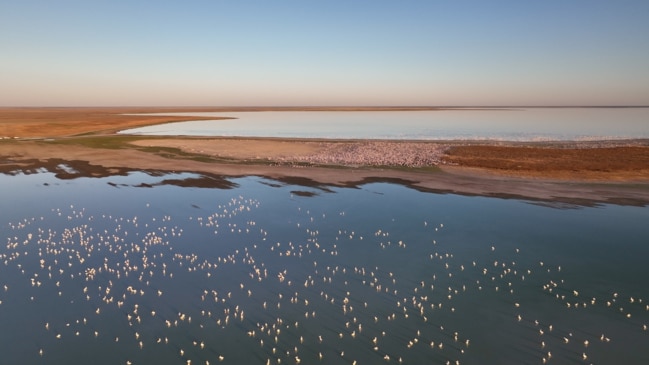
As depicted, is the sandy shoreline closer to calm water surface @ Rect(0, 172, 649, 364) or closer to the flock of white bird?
calm water surface @ Rect(0, 172, 649, 364)

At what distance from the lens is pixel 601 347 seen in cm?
1311

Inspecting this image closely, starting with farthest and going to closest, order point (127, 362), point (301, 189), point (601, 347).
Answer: point (301, 189) < point (601, 347) < point (127, 362)

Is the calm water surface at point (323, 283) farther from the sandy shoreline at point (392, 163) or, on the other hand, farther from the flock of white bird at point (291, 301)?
the sandy shoreline at point (392, 163)

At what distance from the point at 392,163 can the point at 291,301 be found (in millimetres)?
36022

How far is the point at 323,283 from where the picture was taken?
58.7ft

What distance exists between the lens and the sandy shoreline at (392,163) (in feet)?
121

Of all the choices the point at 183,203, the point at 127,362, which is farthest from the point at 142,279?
the point at 183,203

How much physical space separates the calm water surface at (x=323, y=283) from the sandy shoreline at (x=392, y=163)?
260 inches

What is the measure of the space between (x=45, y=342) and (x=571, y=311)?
18765 millimetres

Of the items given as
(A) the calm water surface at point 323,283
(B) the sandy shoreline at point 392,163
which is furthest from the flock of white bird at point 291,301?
(B) the sandy shoreline at point 392,163

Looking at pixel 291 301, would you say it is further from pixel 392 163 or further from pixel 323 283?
pixel 392 163

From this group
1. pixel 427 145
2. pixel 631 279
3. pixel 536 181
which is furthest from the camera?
pixel 427 145

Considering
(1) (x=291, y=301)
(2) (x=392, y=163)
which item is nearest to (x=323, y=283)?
(1) (x=291, y=301)

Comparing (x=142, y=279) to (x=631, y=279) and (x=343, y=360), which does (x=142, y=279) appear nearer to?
(x=343, y=360)
